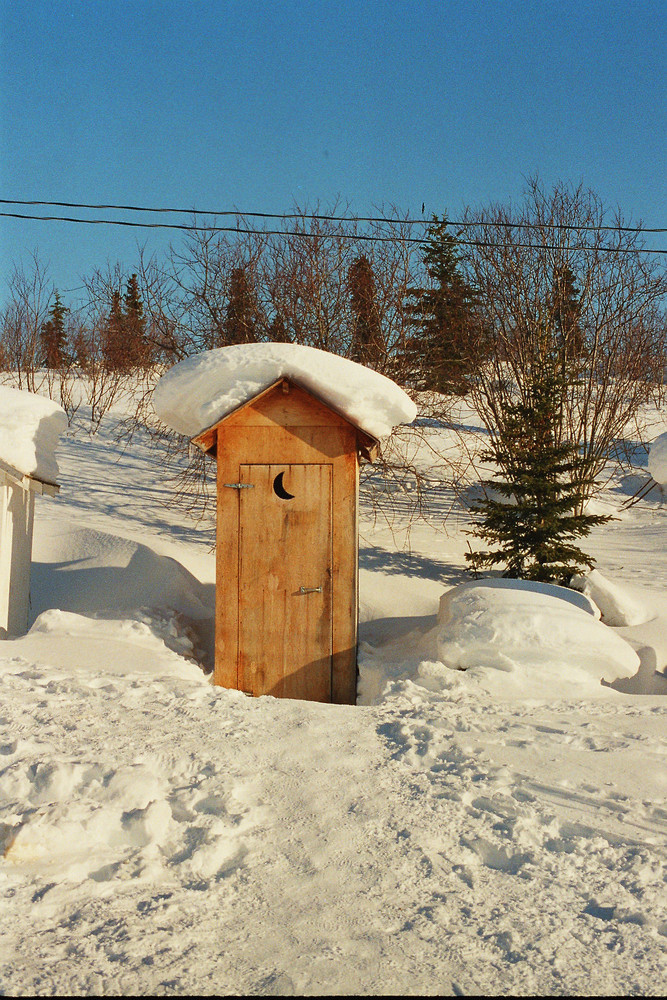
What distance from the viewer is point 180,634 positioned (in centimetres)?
830

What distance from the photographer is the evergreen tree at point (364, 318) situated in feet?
47.2

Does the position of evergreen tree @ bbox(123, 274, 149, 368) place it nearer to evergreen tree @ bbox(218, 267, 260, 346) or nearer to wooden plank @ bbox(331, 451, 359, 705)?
evergreen tree @ bbox(218, 267, 260, 346)

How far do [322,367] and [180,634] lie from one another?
3572 mm

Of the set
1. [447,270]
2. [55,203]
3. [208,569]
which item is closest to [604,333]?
[447,270]

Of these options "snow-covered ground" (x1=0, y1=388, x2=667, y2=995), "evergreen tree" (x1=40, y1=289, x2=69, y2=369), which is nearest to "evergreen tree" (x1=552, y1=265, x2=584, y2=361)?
"snow-covered ground" (x1=0, y1=388, x2=667, y2=995)

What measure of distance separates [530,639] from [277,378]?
3283mm

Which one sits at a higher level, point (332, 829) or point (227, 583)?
point (227, 583)

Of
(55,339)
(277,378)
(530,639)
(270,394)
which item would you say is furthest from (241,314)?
(55,339)

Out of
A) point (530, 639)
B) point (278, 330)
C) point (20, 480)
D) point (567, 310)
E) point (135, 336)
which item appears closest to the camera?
point (530, 639)

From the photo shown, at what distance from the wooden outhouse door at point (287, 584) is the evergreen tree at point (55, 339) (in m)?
27.4

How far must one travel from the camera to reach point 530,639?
6410mm

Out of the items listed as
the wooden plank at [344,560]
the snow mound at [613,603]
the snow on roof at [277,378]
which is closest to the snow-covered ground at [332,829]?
the wooden plank at [344,560]

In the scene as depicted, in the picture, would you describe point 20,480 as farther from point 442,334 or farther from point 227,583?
point 442,334

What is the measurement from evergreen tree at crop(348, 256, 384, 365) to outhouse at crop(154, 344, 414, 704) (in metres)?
7.52
